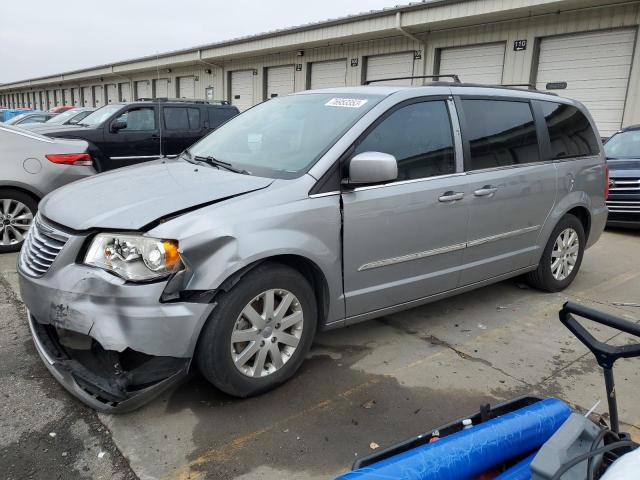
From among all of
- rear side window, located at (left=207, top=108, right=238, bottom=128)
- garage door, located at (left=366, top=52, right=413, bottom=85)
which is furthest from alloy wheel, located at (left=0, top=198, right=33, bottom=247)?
garage door, located at (left=366, top=52, right=413, bottom=85)

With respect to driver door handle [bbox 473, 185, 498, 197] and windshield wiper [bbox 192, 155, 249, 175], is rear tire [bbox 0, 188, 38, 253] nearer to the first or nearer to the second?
windshield wiper [bbox 192, 155, 249, 175]

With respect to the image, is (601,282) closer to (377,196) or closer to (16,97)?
(377,196)

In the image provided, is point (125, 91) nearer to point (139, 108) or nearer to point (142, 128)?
point (139, 108)

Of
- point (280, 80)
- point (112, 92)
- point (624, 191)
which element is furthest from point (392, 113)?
point (112, 92)

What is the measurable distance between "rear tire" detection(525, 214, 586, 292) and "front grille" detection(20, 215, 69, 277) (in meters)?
3.89

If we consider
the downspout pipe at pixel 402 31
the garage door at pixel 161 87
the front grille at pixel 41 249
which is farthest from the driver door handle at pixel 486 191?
the garage door at pixel 161 87

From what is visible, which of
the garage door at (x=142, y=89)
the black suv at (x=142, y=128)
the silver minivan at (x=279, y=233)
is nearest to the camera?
the silver minivan at (x=279, y=233)

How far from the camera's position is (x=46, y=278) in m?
2.68

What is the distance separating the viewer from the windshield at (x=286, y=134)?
3176mm

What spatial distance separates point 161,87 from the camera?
27.2 m

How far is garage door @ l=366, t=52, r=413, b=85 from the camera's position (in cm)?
1478

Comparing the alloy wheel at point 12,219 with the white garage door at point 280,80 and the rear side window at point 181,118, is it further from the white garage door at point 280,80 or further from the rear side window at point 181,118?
the white garage door at point 280,80

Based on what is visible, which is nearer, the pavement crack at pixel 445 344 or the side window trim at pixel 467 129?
the pavement crack at pixel 445 344

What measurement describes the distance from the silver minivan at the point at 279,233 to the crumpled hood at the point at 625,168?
435cm
